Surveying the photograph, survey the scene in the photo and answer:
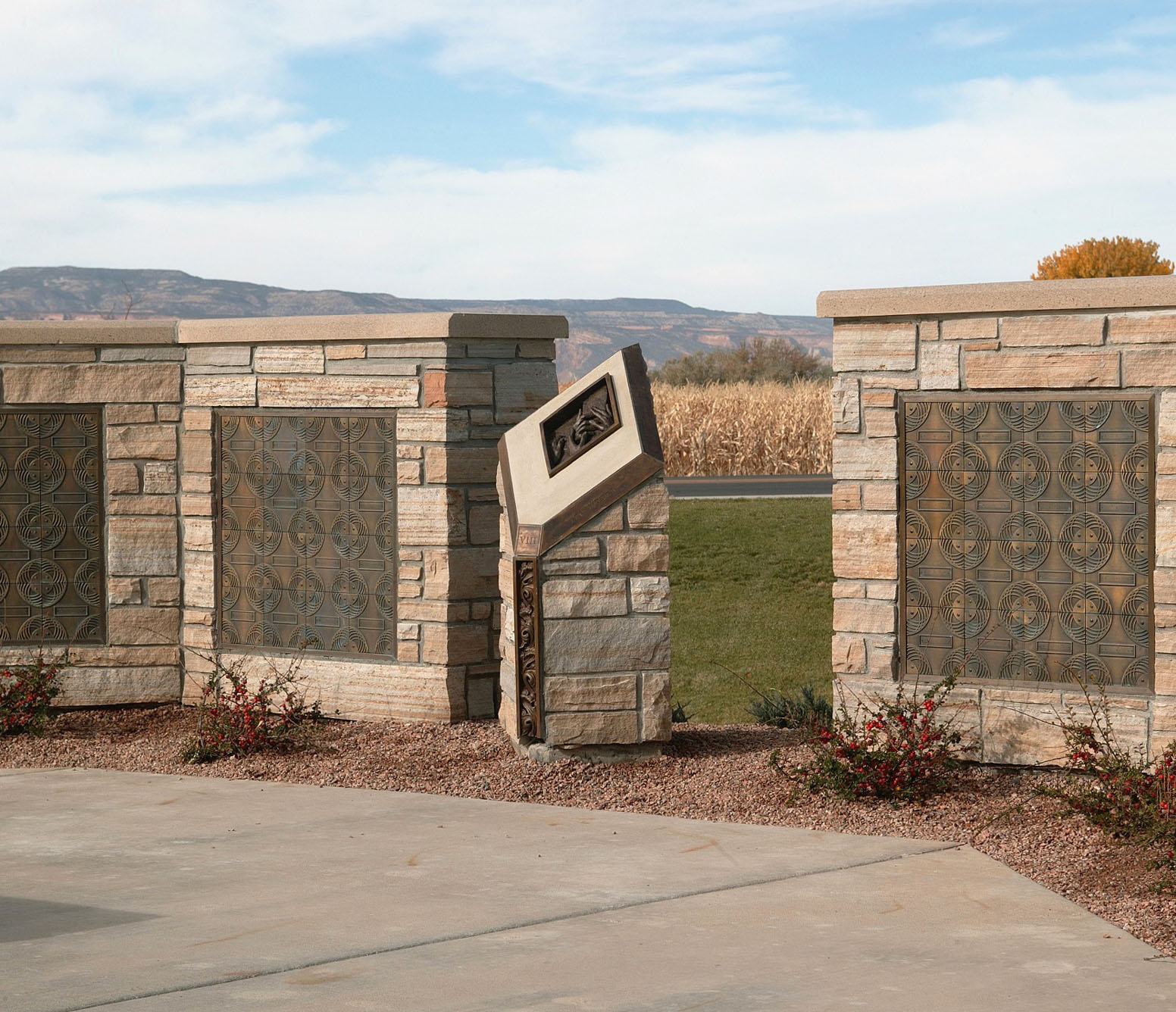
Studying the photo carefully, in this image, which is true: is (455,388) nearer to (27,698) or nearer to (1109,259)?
(27,698)

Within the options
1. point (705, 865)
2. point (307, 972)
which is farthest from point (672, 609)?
point (307, 972)

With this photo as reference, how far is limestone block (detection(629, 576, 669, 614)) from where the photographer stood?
24.2ft

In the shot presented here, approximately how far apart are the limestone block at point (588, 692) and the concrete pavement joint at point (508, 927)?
1.88m

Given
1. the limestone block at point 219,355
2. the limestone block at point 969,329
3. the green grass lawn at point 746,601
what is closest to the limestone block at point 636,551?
the limestone block at point 969,329

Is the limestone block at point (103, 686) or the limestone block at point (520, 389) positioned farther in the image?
the limestone block at point (103, 686)

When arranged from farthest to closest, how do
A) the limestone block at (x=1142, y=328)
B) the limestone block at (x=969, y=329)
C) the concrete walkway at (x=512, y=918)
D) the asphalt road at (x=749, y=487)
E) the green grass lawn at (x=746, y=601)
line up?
the asphalt road at (x=749, y=487) < the green grass lawn at (x=746, y=601) < the limestone block at (x=969, y=329) < the limestone block at (x=1142, y=328) < the concrete walkway at (x=512, y=918)

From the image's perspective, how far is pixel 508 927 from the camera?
498 cm

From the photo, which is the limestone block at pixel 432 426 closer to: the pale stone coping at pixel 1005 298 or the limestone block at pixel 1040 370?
the pale stone coping at pixel 1005 298

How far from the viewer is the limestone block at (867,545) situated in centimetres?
723

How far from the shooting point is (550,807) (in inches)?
270

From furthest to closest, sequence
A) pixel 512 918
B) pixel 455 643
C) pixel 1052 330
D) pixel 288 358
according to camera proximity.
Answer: pixel 288 358
pixel 455 643
pixel 1052 330
pixel 512 918

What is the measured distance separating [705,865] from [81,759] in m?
3.91

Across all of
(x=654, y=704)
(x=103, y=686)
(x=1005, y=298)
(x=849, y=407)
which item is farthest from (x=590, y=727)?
(x=103, y=686)

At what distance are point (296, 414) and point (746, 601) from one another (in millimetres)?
7701
